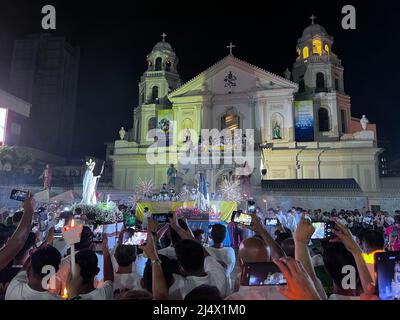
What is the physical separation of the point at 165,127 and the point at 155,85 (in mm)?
7062

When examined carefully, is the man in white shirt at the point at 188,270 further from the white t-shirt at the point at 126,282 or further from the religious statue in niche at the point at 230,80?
the religious statue in niche at the point at 230,80

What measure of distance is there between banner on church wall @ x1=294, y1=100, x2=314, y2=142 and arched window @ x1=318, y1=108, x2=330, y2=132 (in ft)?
6.33

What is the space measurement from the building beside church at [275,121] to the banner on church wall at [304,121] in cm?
11

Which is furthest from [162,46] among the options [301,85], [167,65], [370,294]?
[370,294]

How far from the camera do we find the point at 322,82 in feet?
123

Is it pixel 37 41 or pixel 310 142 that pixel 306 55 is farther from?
pixel 37 41

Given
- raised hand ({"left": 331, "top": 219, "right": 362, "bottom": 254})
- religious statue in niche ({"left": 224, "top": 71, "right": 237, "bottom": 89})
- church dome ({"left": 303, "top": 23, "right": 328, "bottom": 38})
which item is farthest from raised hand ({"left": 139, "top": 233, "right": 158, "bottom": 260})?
church dome ({"left": 303, "top": 23, "right": 328, "bottom": 38})

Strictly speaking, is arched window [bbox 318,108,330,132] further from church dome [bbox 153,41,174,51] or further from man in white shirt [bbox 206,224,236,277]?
man in white shirt [bbox 206,224,236,277]

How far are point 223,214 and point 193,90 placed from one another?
21733mm

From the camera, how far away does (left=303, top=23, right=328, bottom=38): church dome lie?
37312 millimetres

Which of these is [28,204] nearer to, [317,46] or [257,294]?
[257,294]

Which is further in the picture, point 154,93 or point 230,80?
point 154,93

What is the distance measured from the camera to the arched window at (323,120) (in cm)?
3604

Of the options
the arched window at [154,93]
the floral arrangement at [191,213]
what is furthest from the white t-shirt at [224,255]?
the arched window at [154,93]
